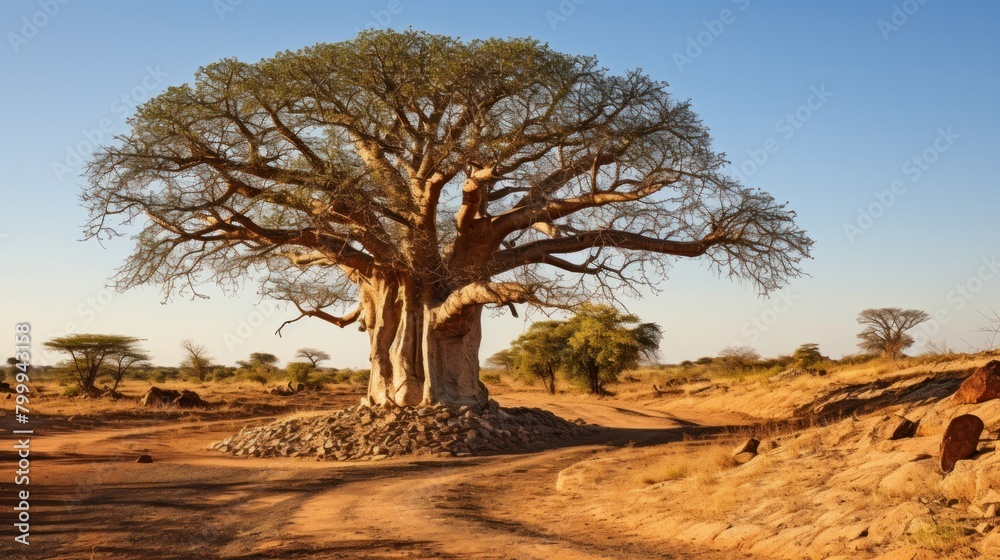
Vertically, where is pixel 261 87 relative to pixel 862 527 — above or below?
above

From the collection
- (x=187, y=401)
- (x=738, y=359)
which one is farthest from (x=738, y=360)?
(x=187, y=401)

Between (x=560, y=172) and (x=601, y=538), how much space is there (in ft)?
29.2

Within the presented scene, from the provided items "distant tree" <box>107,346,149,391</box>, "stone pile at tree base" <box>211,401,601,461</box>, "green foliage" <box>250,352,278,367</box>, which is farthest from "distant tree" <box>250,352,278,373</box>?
"stone pile at tree base" <box>211,401,601,461</box>

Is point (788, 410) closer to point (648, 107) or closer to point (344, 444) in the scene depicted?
point (648, 107)

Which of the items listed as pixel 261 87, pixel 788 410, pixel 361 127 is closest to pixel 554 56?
pixel 361 127

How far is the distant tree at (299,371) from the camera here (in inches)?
1570

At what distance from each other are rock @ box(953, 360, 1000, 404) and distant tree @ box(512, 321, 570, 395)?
1064 inches

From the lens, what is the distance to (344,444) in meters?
14.6

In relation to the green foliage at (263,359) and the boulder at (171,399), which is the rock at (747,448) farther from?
the green foliage at (263,359)

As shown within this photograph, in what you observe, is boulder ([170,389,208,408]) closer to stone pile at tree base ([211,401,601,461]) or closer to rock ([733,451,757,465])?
stone pile at tree base ([211,401,601,461])

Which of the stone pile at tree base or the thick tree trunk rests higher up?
the thick tree trunk

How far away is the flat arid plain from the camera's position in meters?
6.07

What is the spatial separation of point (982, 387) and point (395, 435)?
972 cm

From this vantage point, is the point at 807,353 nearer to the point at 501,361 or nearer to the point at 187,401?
the point at 501,361
